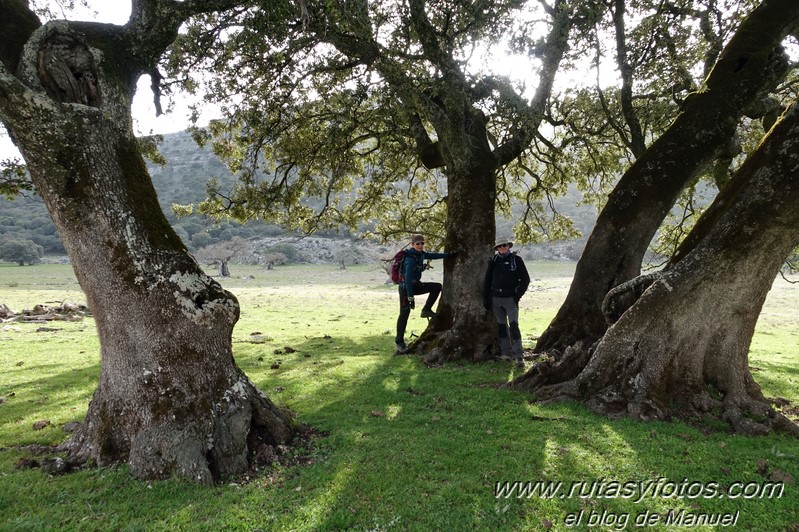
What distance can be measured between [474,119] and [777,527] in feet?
33.5

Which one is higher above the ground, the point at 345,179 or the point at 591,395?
the point at 345,179

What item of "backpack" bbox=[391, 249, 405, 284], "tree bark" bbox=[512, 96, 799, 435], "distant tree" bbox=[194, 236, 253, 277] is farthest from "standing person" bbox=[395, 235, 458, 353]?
"distant tree" bbox=[194, 236, 253, 277]

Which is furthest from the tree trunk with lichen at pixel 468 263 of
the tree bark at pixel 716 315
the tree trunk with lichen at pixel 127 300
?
the tree trunk with lichen at pixel 127 300

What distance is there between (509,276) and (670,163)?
4355 millimetres

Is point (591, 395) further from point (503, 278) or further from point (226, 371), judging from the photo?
point (226, 371)

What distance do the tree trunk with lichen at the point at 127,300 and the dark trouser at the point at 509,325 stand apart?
6.52 metres

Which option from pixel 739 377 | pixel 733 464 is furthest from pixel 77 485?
pixel 739 377

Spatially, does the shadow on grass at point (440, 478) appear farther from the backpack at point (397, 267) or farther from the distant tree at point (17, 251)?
the distant tree at point (17, 251)

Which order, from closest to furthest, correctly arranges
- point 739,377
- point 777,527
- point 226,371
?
point 777,527 → point 226,371 → point 739,377

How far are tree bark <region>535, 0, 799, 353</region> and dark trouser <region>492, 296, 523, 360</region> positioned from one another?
3.46ft

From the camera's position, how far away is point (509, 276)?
1021 centimetres

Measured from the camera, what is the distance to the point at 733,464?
202 inches

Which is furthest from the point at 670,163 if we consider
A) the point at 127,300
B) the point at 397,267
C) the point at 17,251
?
the point at 17,251

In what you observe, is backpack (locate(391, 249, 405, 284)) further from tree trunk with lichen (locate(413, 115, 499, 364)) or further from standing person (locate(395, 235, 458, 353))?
tree trunk with lichen (locate(413, 115, 499, 364))
